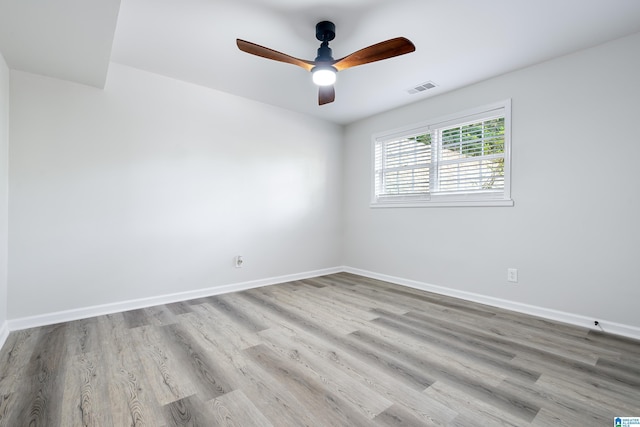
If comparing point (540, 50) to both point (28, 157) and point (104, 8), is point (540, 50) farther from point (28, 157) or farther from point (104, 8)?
point (28, 157)

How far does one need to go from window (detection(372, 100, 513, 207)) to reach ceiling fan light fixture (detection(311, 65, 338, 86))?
1.84 metres

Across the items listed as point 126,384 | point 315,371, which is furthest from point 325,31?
point 126,384

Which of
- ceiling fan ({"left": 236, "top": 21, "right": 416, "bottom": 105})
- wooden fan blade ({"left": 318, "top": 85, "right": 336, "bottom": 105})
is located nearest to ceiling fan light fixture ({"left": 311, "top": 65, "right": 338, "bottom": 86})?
ceiling fan ({"left": 236, "top": 21, "right": 416, "bottom": 105})

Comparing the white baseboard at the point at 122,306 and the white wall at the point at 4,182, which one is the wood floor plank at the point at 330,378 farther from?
the white wall at the point at 4,182

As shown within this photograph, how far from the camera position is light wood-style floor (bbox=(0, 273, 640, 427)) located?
1460 millimetres

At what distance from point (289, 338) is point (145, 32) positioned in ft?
8.99

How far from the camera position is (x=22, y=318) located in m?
2.50

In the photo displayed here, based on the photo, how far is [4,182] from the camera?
7.74 feet

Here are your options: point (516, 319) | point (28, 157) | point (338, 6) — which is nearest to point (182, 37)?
point (338, 6)

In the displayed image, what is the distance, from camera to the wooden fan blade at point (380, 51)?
190 centimetres

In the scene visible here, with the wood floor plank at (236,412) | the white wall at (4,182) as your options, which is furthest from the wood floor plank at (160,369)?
the white wall at (4,182)

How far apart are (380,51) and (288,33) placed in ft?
2.75

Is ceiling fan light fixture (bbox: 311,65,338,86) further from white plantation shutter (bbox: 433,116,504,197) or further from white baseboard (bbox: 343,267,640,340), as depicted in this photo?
white baseboard (bbox: 343,267,640,340)

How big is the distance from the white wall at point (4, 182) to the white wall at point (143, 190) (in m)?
0.06
